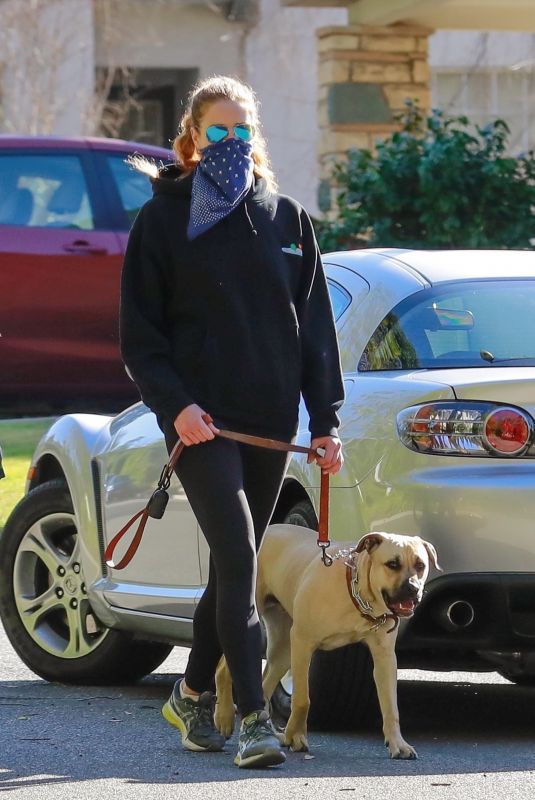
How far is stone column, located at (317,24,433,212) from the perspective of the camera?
1420cm

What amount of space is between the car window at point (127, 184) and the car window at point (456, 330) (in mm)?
5065

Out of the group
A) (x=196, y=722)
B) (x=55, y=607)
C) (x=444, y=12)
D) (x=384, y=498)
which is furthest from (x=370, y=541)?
(x=444, y=12)

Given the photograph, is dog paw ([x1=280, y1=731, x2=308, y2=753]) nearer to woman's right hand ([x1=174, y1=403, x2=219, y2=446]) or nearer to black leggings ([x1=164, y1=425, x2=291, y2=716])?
black leggings ([x1=164, y1=425, x2=291, y2=716])

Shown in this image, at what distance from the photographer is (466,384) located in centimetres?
507

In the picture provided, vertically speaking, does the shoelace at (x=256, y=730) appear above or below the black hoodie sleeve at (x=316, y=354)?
below

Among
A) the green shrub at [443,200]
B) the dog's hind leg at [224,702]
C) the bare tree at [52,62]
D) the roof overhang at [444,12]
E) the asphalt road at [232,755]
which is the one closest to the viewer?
the asphalt road at [232,755]

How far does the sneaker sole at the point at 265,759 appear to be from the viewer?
468 centimetres

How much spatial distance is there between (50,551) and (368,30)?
849cm

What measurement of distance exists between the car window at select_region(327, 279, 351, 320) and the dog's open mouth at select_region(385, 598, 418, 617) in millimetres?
1242

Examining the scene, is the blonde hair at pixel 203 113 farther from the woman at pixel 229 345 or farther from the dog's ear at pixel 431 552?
the dog's ear at pixel 431 552

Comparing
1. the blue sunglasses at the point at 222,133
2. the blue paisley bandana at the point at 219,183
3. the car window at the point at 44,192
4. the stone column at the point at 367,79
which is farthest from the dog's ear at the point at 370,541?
the stone column at the point at 367,79

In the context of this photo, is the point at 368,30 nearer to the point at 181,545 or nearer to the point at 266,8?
the point at 266,8

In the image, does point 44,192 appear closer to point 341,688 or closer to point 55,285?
point 55,285

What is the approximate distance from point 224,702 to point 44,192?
5.65 meters
